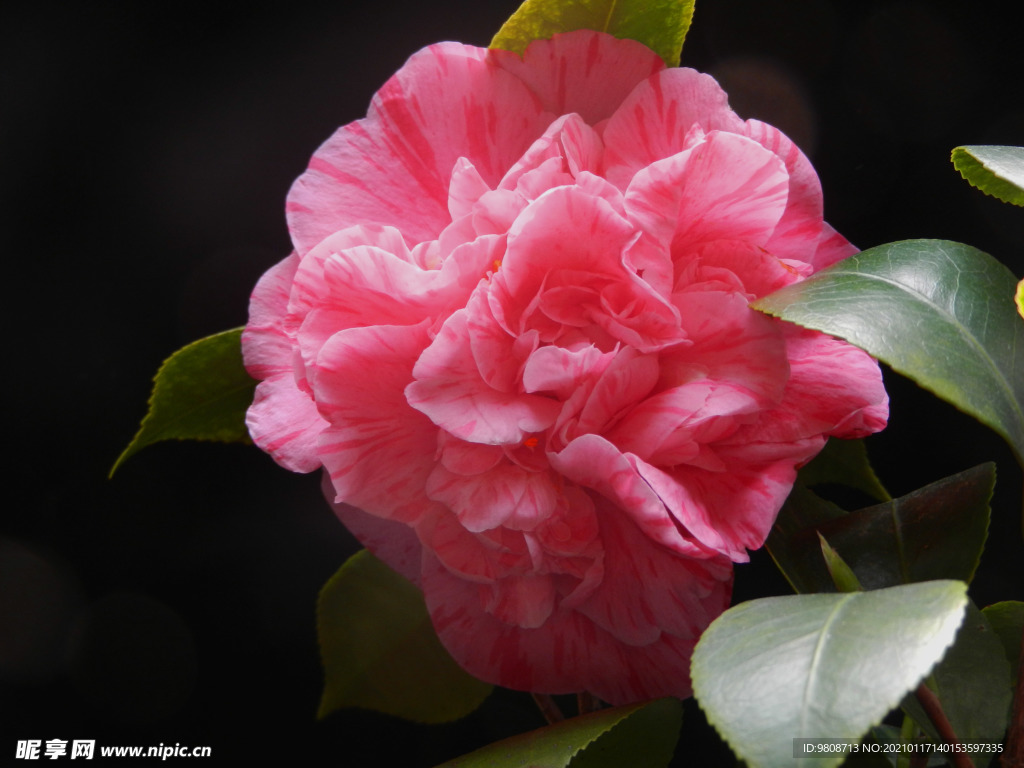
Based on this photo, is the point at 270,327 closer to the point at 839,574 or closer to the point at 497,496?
the point at 497,496

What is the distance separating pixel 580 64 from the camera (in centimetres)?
41

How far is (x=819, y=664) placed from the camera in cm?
29

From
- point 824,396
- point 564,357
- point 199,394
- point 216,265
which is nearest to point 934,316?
point 824,396

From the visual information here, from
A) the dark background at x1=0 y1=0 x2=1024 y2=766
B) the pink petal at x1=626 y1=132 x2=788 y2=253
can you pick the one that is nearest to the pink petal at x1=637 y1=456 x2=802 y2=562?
the pink petal at x1=626 y1=132 x2=788 y2=253

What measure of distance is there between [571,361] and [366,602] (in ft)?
0.98

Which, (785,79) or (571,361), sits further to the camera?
(785,79)

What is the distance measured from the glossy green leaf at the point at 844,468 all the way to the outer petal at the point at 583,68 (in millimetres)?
Result: 258

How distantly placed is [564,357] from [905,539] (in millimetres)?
224

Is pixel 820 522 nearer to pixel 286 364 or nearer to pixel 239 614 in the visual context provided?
pixel 286 364

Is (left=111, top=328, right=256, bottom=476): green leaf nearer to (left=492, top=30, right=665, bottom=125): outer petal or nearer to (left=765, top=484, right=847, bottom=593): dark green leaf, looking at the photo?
(left=492, top=30, right=665, bottom=125): outer petal

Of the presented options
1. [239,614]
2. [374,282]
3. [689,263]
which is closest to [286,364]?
[374,282]

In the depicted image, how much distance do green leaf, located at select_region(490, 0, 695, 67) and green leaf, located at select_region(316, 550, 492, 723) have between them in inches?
13.6

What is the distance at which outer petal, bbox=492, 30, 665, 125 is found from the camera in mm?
407

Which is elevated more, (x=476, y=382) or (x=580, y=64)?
(x=580, y=64)
